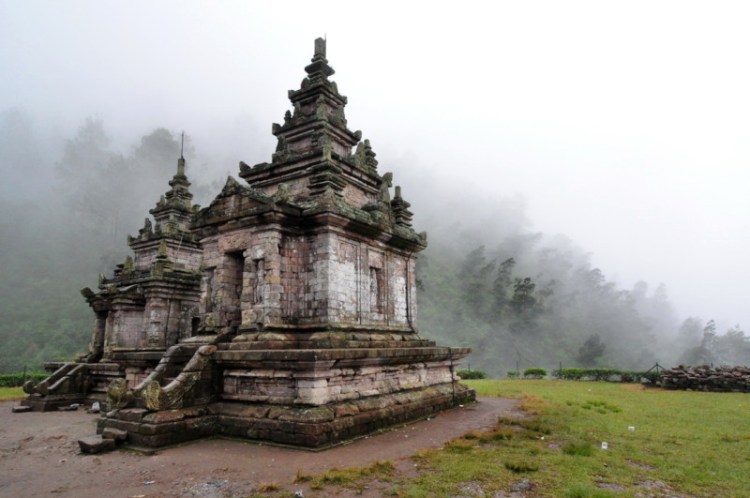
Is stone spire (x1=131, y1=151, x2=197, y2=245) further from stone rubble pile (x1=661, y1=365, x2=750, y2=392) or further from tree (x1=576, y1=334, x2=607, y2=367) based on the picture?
tree (x1=576, y1=334, x2=607, y2=367)

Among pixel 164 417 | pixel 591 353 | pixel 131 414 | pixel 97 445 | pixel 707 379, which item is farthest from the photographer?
pixel 591 353

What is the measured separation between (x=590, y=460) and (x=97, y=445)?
26.7 feet

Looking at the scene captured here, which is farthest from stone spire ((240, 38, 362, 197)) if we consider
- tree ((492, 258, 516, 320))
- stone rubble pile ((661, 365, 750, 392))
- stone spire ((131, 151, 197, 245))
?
tree ((492, 258, 516, 320))

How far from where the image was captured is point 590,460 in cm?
752

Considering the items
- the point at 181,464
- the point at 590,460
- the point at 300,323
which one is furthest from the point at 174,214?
the point at 590,460

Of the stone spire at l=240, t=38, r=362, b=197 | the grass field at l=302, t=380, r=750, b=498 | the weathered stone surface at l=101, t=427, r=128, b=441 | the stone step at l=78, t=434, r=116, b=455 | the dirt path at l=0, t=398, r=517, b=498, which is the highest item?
the stone spire at l=240, t=38, r=362, b=197

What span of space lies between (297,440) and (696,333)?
107 m

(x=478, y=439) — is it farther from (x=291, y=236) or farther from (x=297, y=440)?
(x=291, y=236)

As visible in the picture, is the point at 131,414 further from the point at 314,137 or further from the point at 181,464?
the point at 314,137

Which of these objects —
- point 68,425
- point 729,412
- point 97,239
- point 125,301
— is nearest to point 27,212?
point 97,239

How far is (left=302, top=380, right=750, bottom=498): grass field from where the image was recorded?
625 cm

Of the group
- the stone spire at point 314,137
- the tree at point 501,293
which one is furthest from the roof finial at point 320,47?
the tree at point 501,293

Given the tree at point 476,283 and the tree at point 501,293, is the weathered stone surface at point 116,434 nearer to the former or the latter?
the tree at point 501,293

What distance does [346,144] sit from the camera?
47.9 feet
